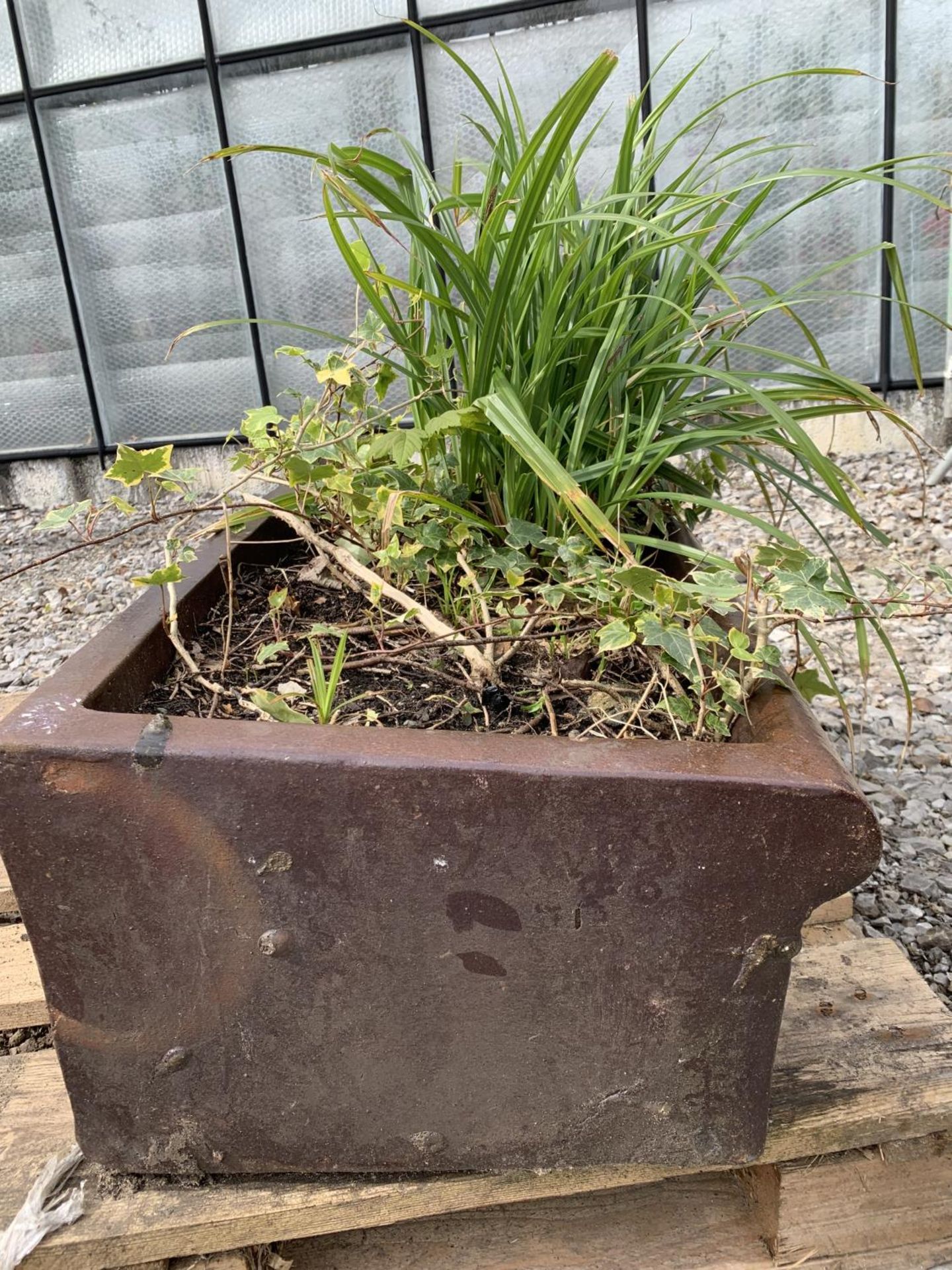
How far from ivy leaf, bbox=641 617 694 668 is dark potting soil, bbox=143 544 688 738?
0.05m

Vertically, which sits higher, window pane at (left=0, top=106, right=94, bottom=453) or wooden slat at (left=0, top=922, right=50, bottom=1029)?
window pane at (left=0, top=106, right=94, bottom=453)

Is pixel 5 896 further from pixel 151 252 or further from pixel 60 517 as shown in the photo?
pixel 151 252

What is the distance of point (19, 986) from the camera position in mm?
1017

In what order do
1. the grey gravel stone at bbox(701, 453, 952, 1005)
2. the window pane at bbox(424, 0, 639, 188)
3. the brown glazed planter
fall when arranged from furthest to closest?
the window pane at bbox(424, 0, 639, 188), the grey gravel stone at bbox(701, 453, 952, 1005), the brown glazed planter

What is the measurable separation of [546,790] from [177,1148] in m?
0.42

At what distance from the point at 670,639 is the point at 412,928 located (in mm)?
293

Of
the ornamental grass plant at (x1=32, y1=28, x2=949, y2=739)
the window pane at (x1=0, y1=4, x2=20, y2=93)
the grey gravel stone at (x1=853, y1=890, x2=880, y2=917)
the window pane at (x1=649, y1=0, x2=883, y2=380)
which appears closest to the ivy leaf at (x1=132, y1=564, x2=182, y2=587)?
the ornamental grass plant at (x1=32, y1=28, x2=949, y2=739)

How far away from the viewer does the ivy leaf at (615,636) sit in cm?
69

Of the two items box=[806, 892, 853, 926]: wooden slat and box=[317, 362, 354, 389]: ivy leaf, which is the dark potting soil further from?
box=[806, 892, 853, 926]: wooden slat

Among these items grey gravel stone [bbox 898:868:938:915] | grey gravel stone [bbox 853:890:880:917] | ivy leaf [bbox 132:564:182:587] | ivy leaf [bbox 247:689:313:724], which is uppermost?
ivy leaf [bbox 132:564:182:587]

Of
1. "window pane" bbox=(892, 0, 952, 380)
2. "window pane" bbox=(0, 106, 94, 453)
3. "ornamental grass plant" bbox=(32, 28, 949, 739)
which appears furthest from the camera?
"window pane" bbox=(0, 106, 94, 453)

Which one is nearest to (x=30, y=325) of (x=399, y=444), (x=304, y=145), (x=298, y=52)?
(x=304, y=145)

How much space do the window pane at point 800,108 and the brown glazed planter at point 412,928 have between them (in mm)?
3868

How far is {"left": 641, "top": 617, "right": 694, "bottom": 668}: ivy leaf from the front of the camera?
2.24 feet
